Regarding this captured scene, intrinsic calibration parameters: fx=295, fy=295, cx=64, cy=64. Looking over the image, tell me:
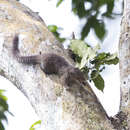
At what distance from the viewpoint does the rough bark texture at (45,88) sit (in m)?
0.94

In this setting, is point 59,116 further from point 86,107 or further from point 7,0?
point 7,0

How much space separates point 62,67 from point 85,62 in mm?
158

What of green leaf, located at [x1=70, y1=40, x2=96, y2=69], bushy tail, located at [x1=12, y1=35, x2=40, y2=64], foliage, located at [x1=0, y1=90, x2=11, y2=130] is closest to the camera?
bushy tail, located at [x1=12, y1=35, x2=40, y2=64]

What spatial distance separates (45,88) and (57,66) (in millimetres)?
105

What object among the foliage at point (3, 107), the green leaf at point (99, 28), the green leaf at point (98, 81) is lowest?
the foliage at point (3, 107)

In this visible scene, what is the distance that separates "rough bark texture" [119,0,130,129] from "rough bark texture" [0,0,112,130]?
0.13 meters

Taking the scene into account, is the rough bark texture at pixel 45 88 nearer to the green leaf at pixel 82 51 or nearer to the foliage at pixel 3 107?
the green leaf at pixel 82 51

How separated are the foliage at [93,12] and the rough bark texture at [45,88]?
94cm

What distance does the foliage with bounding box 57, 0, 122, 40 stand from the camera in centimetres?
219

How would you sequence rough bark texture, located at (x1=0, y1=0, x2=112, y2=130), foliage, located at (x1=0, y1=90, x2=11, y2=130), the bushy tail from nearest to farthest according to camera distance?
1. rough bark texture, located at (x1=0, y1=0, x2=112, y2=130)
2. the bushy tail
3. foliage, located at (x1=0, y1=90, x2=11, y2=130)

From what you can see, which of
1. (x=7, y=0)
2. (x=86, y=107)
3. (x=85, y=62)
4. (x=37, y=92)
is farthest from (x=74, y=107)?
(x=7, y=0)

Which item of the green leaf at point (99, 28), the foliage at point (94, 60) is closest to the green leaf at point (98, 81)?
the foliage at point (94, 60)

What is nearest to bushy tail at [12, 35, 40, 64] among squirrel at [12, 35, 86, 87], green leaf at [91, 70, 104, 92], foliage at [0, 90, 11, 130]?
squirrel at [12, 35, 86, 87]

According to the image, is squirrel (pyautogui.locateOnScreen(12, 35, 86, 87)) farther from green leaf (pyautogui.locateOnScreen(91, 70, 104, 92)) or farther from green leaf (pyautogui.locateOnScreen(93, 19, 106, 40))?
green leaf (pyautogui.locateOnScreen(93, 19, 106, 40))
